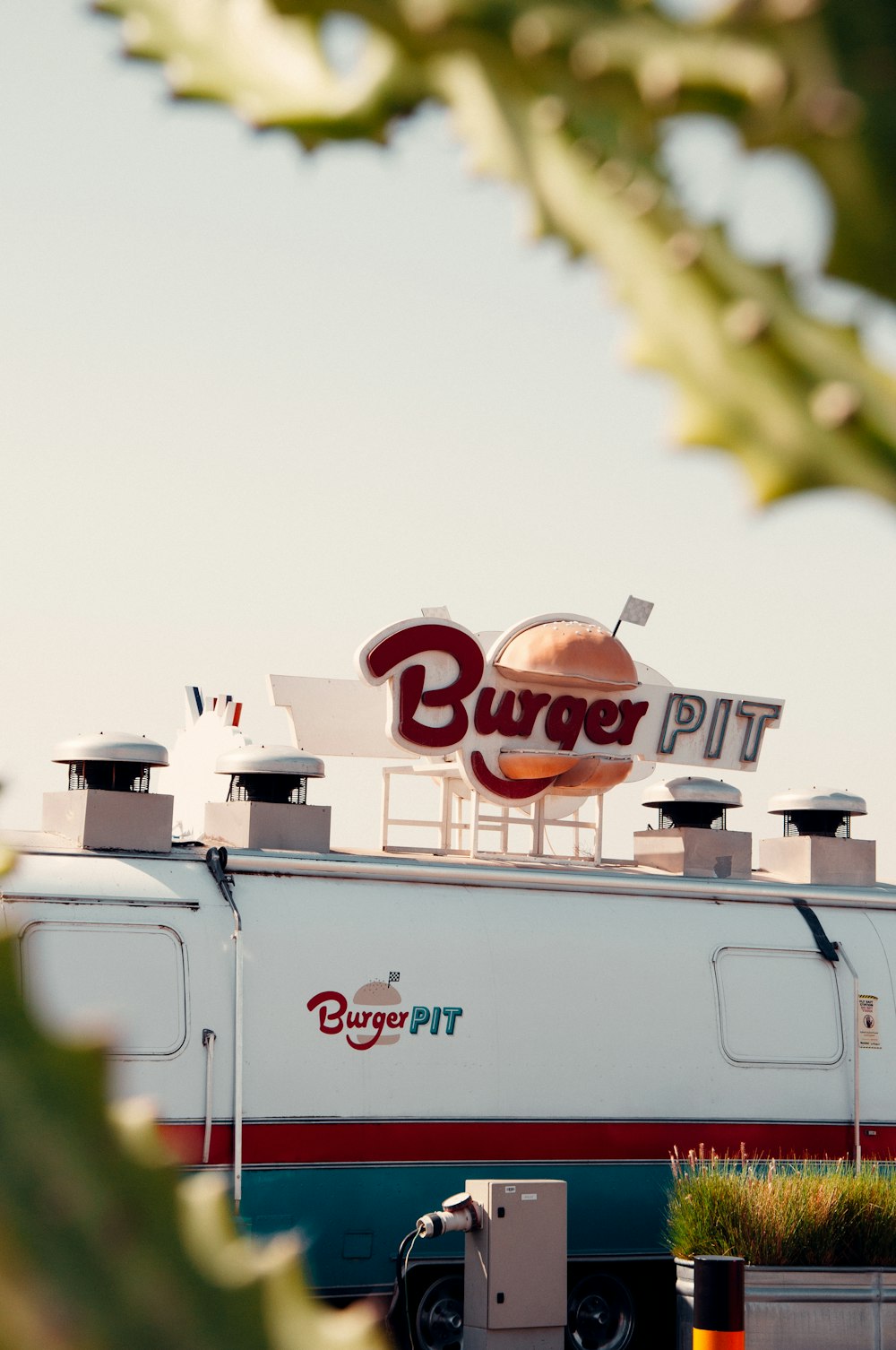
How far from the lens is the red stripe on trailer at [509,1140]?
11.6m

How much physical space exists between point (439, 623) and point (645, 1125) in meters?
4.91

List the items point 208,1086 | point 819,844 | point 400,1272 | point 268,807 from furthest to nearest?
point 819,844, point 268,807, point 400,1272, point 208,1086

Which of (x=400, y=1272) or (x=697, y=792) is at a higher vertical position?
(x=697, y=792)

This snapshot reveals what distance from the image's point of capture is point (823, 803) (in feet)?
53.6

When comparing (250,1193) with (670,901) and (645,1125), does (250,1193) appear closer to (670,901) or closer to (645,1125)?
(645,1125)

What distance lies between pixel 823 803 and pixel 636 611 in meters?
2.92

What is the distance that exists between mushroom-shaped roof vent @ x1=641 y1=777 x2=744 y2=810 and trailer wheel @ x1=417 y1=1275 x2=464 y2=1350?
209 inches

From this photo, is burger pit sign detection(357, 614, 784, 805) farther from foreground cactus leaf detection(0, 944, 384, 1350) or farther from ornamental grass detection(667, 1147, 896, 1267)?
foreground cactus leaf detection(0, 944, 384, 1350)

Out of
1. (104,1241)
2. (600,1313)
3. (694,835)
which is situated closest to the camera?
(104,1241)

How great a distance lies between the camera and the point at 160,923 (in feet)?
38.5

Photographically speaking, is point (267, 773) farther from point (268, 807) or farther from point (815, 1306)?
point (815, 1306)

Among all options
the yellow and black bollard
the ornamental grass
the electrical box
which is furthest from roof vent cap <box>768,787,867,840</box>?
the yellow and black bollard

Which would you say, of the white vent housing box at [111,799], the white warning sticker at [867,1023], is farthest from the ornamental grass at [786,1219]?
the white vent housing box at [111,799]

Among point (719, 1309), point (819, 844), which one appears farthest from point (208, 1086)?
point (819, 844)
